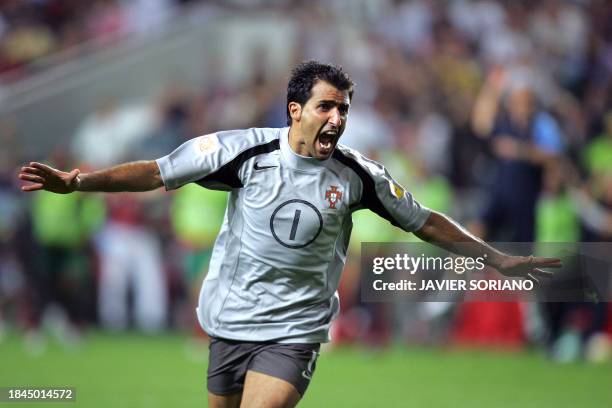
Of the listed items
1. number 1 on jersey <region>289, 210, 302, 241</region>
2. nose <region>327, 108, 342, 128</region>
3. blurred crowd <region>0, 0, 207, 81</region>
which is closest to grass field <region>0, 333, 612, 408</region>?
number 1 on jersey <region>289, 210, 302, 241</region>

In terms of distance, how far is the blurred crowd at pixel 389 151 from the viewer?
42.0ft

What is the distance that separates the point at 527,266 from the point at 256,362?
1.39 m

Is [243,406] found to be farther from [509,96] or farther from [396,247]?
[509,96]

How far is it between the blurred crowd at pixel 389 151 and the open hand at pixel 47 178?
689cm

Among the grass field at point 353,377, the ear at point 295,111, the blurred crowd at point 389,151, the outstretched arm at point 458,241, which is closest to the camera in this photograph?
the ear at point 295,111

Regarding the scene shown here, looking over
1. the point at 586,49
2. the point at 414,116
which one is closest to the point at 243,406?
the point at 414,116

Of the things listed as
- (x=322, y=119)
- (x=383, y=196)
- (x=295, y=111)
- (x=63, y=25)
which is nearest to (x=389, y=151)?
(x=63, y=25)

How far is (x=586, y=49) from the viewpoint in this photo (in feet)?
56.1

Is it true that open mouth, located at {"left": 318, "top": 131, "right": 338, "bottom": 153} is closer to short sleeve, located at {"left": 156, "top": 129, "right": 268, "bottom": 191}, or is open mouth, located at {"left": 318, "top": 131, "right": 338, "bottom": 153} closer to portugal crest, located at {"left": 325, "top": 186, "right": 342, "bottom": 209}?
portugal crest, located at {"left": 325, "top": 186, "right": 342, "bottom": 209}

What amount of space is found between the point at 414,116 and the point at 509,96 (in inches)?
145

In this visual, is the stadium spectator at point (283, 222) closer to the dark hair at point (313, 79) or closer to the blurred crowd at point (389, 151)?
the dark hair at point (313, 79)

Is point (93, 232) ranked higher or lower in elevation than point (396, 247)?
higher

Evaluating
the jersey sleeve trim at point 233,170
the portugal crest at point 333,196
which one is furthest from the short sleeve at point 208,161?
the portugal crest at point 333,196

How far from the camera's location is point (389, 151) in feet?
48.6
